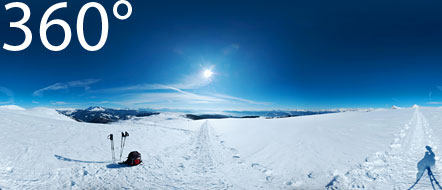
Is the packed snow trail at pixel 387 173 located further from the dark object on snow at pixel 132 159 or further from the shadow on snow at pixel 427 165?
the dark object on snow at pixel 132 159

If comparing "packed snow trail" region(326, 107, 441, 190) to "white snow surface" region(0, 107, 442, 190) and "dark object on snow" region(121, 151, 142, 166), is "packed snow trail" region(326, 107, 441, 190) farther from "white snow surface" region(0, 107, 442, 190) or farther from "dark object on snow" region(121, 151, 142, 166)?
"dark object on snow" region(121, 151, 142, 166)

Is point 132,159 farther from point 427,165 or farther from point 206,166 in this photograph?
point 427,165


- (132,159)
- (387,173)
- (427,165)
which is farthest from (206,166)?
(427,165)

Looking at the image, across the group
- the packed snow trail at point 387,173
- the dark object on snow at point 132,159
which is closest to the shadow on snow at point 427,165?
the packed snow trail at point 387,173

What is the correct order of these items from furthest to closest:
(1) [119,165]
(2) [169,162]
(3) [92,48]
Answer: (3) [92,48] → (2) [169,162] → (1) [119,165]

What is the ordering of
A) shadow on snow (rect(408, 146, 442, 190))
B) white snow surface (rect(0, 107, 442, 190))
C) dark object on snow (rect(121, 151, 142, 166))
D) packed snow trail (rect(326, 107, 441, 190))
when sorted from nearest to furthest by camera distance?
shadow on snow (rect(408, 146, 442, 190)) < packed snow trail (rect(326, 107, 441, 190)) < white snow surface (rect(0, 107, 442, 190)) < dark object on snow (rect(121, 151, 142, 166))

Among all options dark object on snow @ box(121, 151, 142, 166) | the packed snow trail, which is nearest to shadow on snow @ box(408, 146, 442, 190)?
the packed snow trail

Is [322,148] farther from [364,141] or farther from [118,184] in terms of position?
[118,184]

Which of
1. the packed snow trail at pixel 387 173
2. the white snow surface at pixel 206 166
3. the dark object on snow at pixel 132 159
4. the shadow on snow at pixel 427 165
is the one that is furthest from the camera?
the dark object on snow at pixel 132 159

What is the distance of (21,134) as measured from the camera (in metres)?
14.1

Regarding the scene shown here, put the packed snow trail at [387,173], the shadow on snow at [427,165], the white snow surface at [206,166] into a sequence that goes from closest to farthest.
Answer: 1. the shadow on snow at [427,165]
2. the packed snow trail at [387,173]
3. the white snow surface at [206,166]

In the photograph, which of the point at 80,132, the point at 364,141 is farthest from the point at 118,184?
the point at 364,141

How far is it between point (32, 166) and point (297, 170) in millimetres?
13896

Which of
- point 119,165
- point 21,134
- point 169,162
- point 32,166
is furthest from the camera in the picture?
point 21,134
